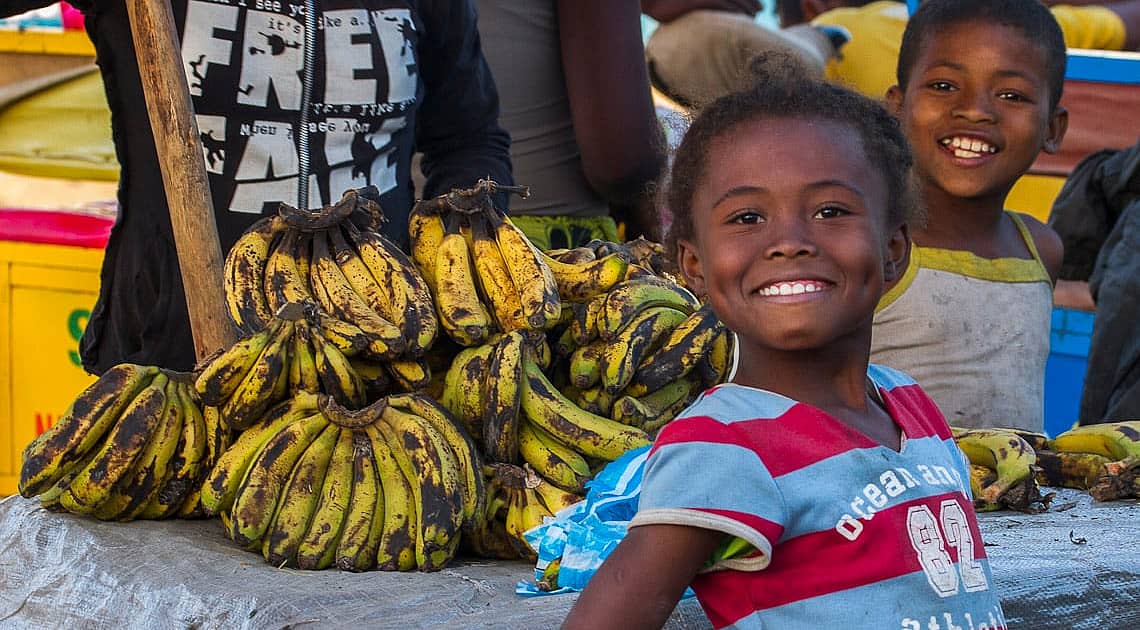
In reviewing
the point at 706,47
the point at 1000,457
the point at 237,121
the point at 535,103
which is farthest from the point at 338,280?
the point at 706,47

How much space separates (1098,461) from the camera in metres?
2.70

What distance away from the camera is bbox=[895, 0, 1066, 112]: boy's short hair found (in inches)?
125

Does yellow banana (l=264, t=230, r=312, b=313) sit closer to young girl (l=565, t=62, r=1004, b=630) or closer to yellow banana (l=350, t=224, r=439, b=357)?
yellow banana (l=350, t=224, r=439, b=357)

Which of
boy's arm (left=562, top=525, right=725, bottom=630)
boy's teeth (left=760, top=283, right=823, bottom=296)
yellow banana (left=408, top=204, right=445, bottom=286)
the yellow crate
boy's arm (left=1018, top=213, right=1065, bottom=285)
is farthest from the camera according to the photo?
the yellow crate

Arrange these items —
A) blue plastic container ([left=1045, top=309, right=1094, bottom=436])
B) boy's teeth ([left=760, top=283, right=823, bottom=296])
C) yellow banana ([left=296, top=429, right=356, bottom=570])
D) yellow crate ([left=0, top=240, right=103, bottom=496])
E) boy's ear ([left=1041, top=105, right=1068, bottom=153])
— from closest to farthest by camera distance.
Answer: boy's teeth ([left=760, top=283, right=823, bottom=296]) < yellow banana ([left=296, top=429, right=356, bottom=570]) < boy's ear ([left=1041, top=105, right=1068, bottom=153]) < yellow crate ([left=0, top=240, right=103, bottom=496]) < blue plastic container ([left=1045, top=309, right=1094, bottom=436])

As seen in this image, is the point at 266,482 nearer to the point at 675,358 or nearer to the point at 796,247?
the point at 675,358

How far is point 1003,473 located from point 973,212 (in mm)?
993

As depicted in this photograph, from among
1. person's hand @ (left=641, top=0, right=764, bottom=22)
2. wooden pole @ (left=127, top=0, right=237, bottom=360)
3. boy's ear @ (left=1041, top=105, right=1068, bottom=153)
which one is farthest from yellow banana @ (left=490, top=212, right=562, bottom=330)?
person's hand @ (left=641, top=0, right=764, bottom=22)

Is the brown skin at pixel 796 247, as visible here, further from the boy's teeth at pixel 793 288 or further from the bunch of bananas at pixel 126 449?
the bunch of bananas at pixel 126 449

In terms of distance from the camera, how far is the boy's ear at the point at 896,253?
1.79 metres

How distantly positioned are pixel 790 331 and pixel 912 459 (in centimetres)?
26

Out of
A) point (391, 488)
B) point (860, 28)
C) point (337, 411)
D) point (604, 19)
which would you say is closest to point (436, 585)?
point (391, 488)

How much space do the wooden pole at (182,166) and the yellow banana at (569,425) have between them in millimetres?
582

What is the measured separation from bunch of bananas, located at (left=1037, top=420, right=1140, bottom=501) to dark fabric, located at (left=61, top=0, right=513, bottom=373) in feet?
5.47
